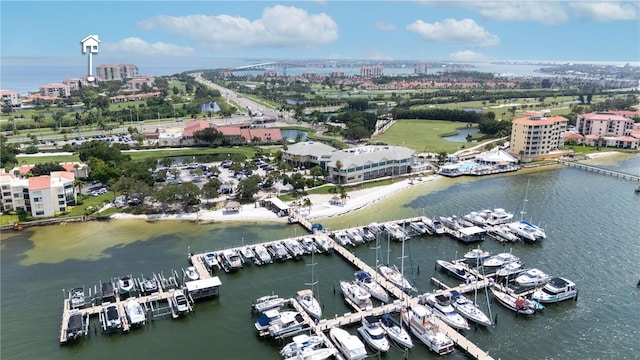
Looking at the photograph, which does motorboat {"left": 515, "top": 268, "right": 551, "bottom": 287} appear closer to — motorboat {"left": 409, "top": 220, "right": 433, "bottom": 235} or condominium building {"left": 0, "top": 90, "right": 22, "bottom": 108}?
motorboat {"left": 409, "top": 220, "right": 433, "bottom": 235}

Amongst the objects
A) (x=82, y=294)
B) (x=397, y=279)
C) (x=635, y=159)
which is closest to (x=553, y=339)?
(x=397, y=279)

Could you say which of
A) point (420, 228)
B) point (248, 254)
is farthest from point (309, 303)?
point (420, 228)

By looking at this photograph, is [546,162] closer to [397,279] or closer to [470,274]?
[470,274]

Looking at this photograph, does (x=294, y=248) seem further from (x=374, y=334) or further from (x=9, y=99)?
(x=9, y=99)

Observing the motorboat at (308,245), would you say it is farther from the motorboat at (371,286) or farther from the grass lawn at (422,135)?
the grass lawn at (422,135)

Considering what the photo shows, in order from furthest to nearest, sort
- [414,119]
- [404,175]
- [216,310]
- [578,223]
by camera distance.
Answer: [414,119]
[404,175]
[578,223]
[216,310]
